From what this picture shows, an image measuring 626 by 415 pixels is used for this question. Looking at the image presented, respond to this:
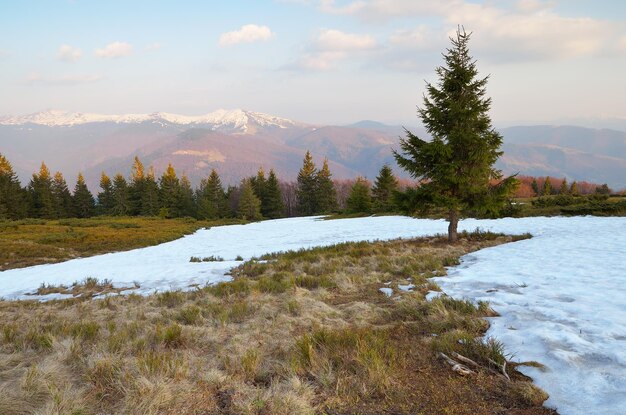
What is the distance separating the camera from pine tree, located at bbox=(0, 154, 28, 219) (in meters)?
54.9

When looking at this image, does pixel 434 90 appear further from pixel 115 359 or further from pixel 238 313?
pixel 115 359

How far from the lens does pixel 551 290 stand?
6719mm

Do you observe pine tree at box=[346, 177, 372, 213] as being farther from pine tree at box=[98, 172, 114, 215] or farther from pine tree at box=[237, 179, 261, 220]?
pine tree at box=[98, 172, 114, 215]

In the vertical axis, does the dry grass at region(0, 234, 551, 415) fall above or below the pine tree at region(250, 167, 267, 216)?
below

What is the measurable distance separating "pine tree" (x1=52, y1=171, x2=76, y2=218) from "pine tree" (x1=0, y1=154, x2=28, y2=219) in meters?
5.60

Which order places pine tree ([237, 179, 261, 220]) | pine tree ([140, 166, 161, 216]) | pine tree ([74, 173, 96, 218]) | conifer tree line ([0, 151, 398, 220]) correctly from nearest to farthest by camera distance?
pine tree ([237, 179, 261, 220]) < conifer tree line ([0, 151, 398, 220]) < pine tree ([140, 166, 161, 216]) < pine tree ([74, 173, 96, 218])

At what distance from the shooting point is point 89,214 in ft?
230

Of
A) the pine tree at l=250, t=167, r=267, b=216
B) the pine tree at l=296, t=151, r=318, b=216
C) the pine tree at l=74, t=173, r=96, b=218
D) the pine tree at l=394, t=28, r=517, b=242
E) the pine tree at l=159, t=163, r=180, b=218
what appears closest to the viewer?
the pine tree at l=394, t=28, r=517, b=242

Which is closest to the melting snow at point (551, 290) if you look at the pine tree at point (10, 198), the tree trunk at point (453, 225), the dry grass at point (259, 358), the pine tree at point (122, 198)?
the dry grass at point (259, 358)

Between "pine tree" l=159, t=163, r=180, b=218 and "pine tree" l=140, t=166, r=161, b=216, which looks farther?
"pine tree" l=140, t=166, r=161, b=216

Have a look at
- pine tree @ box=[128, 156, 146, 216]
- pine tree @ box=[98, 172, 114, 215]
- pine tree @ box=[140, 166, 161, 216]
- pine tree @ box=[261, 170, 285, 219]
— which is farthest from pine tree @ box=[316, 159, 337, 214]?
pine tree @ box=[98, 172, 114, 215]

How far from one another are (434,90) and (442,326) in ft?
38.5

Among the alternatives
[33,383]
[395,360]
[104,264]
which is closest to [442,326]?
[395,360]

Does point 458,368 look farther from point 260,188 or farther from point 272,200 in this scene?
point 260,188
